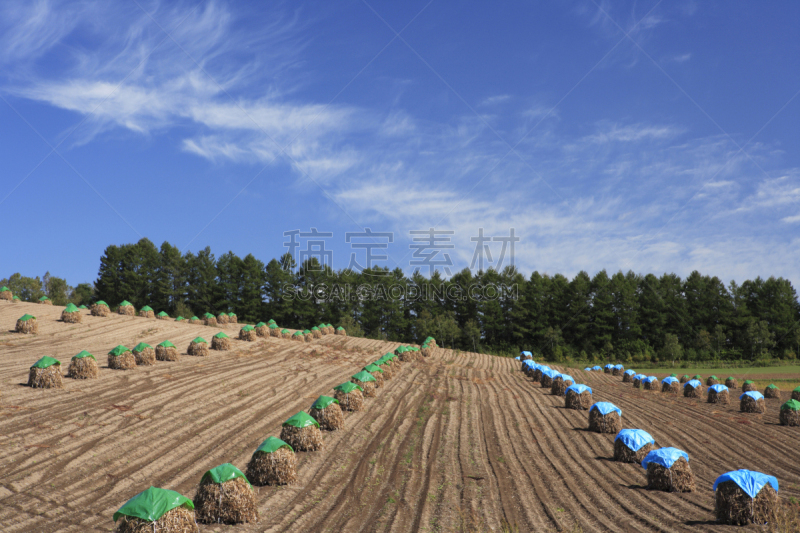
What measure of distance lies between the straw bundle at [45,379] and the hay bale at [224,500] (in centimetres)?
1148

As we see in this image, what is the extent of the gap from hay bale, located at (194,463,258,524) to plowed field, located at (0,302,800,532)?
0.27 metres

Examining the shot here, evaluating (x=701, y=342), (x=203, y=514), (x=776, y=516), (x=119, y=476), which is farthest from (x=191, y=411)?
(x=701, y=342)

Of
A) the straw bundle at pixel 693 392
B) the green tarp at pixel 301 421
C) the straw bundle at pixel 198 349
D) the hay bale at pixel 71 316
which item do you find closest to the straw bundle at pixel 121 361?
the straw bundle at pixel 198 349

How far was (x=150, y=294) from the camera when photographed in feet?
250

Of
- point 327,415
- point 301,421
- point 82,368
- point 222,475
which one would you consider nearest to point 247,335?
point 82,368

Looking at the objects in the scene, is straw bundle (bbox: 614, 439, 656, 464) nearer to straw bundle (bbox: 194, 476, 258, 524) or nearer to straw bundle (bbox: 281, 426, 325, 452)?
straw bundle (bbox: 281, 426, 325, 452)

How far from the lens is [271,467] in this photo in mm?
11141

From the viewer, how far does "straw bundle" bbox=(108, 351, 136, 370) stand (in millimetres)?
20750

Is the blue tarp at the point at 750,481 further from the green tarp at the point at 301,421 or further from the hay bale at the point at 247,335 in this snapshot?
the hay bale at the point at 247,335

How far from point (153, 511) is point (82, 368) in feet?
46.1

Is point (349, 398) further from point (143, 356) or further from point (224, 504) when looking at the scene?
point (143, 356)

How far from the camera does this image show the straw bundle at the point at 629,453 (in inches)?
539

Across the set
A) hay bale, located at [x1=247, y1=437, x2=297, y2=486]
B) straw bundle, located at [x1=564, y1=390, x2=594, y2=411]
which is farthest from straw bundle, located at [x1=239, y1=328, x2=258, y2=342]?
hay bale, located at [x1=247, y1=437, x2=297, y2=486]

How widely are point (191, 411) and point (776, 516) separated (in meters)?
16.3
